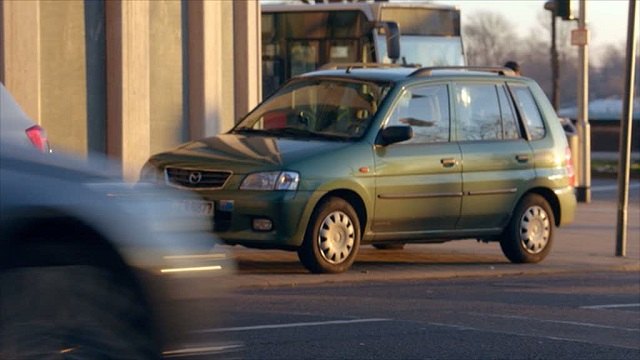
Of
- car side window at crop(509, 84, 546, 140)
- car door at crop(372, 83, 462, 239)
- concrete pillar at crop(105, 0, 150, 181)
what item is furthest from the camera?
concrete pillar at crop(105, 0, 150, 181)

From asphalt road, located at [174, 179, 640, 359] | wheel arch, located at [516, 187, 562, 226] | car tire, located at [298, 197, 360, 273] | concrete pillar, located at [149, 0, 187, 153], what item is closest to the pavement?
asphalt road, located at [174, 179, 640, 359]

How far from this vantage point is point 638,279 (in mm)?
12648

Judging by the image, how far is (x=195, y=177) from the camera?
1184 cm

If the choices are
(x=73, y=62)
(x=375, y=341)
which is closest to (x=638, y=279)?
(x=375, y=341)

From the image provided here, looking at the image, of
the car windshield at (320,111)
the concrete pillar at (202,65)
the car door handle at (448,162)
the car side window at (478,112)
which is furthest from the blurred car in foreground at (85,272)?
the concrete pillar at (202,65)

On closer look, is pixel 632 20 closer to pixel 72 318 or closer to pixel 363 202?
pixel 363 202

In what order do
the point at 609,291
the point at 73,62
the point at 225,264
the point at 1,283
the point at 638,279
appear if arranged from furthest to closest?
the point at 73,62, the point at 638,279, the point at 609,291, the point at 225,264, the point at 1,283

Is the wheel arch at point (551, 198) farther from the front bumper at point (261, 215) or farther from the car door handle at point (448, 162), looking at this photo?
the front bumper at point (261, 215)

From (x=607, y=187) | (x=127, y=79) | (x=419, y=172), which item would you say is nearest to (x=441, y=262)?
(x=419, y=172)

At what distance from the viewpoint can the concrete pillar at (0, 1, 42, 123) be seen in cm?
1487

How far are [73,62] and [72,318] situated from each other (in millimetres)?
12500

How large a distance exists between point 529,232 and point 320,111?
96.2 inches

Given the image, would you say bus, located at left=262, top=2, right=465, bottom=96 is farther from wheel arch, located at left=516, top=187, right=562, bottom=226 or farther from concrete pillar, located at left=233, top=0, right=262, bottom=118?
wheel arch, located at left=516, top=187, right=562, bottom=226

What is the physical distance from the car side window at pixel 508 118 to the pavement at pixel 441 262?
1.27m
